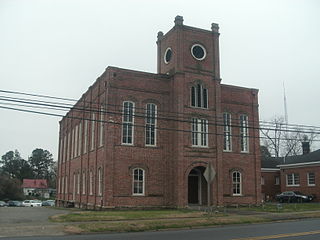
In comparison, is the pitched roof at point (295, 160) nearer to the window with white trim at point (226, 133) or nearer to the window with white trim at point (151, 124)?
the window with white trim at point (226, 133)

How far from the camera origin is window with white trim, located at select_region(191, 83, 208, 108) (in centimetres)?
3056

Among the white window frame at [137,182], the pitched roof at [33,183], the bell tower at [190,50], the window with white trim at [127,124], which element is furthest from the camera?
the pitched roof at [33,183]

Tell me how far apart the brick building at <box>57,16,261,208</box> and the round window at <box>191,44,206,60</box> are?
8cm

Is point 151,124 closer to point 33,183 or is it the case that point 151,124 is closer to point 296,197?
point 296,197

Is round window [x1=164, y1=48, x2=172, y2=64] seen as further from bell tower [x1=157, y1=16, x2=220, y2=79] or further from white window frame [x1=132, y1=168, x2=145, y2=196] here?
white window frame [x1=132, y1=168, x2=145, y2=196]

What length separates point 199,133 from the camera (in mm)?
30234

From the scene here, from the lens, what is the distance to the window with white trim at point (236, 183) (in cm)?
3192

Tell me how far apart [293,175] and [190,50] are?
2259 cm

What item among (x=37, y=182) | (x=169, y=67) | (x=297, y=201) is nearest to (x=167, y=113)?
(x=169, y=67)

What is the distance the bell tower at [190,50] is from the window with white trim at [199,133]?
3911 mm

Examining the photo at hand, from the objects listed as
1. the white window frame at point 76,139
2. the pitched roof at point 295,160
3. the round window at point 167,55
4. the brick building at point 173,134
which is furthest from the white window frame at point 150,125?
the pitched roof at point 295,160

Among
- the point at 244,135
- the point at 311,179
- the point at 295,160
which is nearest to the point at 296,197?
the point at 311,179

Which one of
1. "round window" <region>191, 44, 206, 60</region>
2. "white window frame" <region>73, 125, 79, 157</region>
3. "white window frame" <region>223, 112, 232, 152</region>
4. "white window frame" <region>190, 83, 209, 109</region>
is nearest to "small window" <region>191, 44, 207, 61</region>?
"round window" <region>191, 44, 206, 60</region>

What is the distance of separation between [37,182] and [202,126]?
101957 mm
